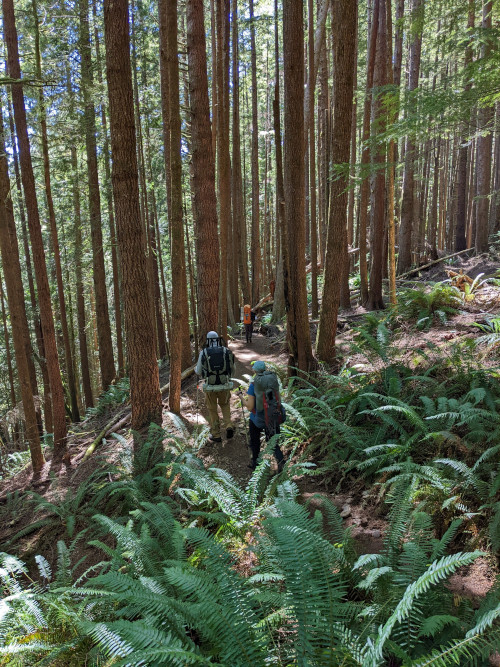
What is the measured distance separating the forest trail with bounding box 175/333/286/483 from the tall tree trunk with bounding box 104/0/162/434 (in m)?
1.25

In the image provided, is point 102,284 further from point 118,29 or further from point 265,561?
point 265,561

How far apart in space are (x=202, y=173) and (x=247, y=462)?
6.33 meters

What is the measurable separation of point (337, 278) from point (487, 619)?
6478 millimetres

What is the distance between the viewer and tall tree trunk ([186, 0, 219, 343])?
30.6ft

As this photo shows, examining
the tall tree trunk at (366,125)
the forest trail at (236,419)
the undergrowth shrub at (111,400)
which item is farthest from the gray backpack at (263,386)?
the undergrowth shrub at (111,400)

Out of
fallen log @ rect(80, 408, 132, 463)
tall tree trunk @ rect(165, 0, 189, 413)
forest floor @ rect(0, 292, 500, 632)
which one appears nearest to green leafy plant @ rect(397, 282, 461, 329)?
forest floor @ rect(0, 292, 500, 632)

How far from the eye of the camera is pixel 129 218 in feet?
Result: 22.9

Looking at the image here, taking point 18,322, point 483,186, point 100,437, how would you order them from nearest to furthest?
point 18,322
point 100,437
point 483,186

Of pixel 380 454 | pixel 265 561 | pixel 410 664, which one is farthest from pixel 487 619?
pixel 380 454

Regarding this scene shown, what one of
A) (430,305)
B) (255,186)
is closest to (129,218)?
(430,305)

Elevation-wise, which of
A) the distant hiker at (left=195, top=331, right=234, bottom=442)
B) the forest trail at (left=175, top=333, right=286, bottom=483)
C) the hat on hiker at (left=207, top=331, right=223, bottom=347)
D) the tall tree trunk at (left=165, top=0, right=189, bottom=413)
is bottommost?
the forest trail at (left=175, top=333, right=286, bottom=483)

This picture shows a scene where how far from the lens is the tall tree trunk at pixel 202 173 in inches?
368

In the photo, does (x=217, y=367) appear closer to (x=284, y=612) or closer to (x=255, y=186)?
(x=284, y=612)

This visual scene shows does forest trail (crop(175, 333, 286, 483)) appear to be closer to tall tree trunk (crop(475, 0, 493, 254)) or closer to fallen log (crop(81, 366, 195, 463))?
fallen log (crop(81, 366, 195, 463))
